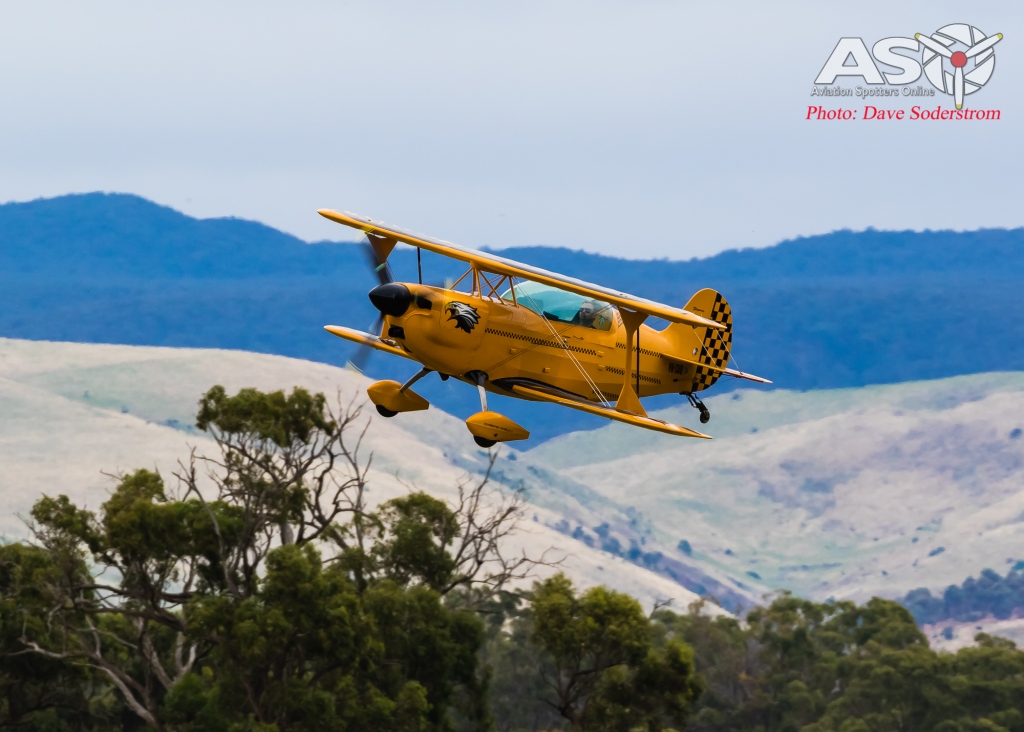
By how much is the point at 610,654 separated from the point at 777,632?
49356 mm

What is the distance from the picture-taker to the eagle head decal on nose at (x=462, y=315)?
27.9 metres

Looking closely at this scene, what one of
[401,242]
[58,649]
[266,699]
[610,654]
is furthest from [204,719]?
[401,242]

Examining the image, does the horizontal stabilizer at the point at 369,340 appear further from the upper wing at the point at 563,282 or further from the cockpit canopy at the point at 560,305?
the cockpit canopy at the point at 560,305

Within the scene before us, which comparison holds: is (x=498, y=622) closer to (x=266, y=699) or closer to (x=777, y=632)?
(x=777, y=632)

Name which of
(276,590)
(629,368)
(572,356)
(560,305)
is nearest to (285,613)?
(276,590)

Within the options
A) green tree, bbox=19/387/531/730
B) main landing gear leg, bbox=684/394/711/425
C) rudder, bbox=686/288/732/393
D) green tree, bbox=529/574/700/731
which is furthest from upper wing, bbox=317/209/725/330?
green tree, bbox=529/574/700/731

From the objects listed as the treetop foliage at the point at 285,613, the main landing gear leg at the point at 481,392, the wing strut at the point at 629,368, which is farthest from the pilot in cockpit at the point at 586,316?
the treetop foliage at the point at 285,613

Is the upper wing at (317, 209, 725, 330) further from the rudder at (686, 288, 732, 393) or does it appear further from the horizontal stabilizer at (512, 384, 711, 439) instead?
the rudder at (686, 288, 732, 393)

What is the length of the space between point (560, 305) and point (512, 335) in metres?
1.33

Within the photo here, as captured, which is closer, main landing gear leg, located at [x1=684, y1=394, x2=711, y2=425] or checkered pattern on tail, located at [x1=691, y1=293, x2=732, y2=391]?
main landing gear leg, located at [x1=684, y1=394, x2=711, y2=425]

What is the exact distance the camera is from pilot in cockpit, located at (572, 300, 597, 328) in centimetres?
2927

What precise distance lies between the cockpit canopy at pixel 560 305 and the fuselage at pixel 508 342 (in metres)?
0.03

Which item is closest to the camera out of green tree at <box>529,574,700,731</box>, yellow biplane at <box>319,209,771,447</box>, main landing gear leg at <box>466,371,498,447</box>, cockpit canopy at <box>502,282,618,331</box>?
main landing gear leg at <box>466,371,498,447</box>

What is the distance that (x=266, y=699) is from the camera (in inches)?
1905
